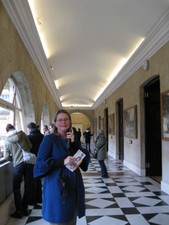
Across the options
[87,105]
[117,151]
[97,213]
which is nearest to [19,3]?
[97,213]

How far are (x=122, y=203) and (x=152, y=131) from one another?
3107 millimetres

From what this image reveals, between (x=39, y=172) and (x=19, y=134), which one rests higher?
(x=19, y=134)

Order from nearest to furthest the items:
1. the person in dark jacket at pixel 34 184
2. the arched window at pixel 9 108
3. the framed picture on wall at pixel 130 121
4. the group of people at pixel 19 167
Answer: the group of people at pixel 19 167, the person in dark jacket at pixel 34 184, the arched window at pixel 9 108, the framed picture on wall at pixel 130 121

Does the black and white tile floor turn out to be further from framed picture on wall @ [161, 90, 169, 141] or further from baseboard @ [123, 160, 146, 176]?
framed picture on wall @ [161, 90, 169, 141]

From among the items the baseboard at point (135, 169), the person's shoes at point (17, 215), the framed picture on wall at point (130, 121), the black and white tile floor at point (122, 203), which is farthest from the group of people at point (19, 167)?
the framed picture on wall at point (130, 121)

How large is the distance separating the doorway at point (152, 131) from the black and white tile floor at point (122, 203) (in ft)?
1.75

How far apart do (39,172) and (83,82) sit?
1071 centimetres

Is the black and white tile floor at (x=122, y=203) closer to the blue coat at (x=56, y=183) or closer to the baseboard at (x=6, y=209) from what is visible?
the baseboard at (x=6, y=209)

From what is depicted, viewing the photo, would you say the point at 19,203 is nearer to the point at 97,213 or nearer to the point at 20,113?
the point at 97,213

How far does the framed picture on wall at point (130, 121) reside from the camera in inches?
296

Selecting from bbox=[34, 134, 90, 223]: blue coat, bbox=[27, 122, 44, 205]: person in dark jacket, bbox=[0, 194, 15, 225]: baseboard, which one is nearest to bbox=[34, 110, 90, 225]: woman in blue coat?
bbox=[34, 134, 90, 223]: blue coat

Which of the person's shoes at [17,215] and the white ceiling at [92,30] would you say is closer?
the person's shoes at [17,215]

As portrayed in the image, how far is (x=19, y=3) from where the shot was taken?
3.74 metres

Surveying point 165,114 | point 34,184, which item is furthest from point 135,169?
point 34,184
